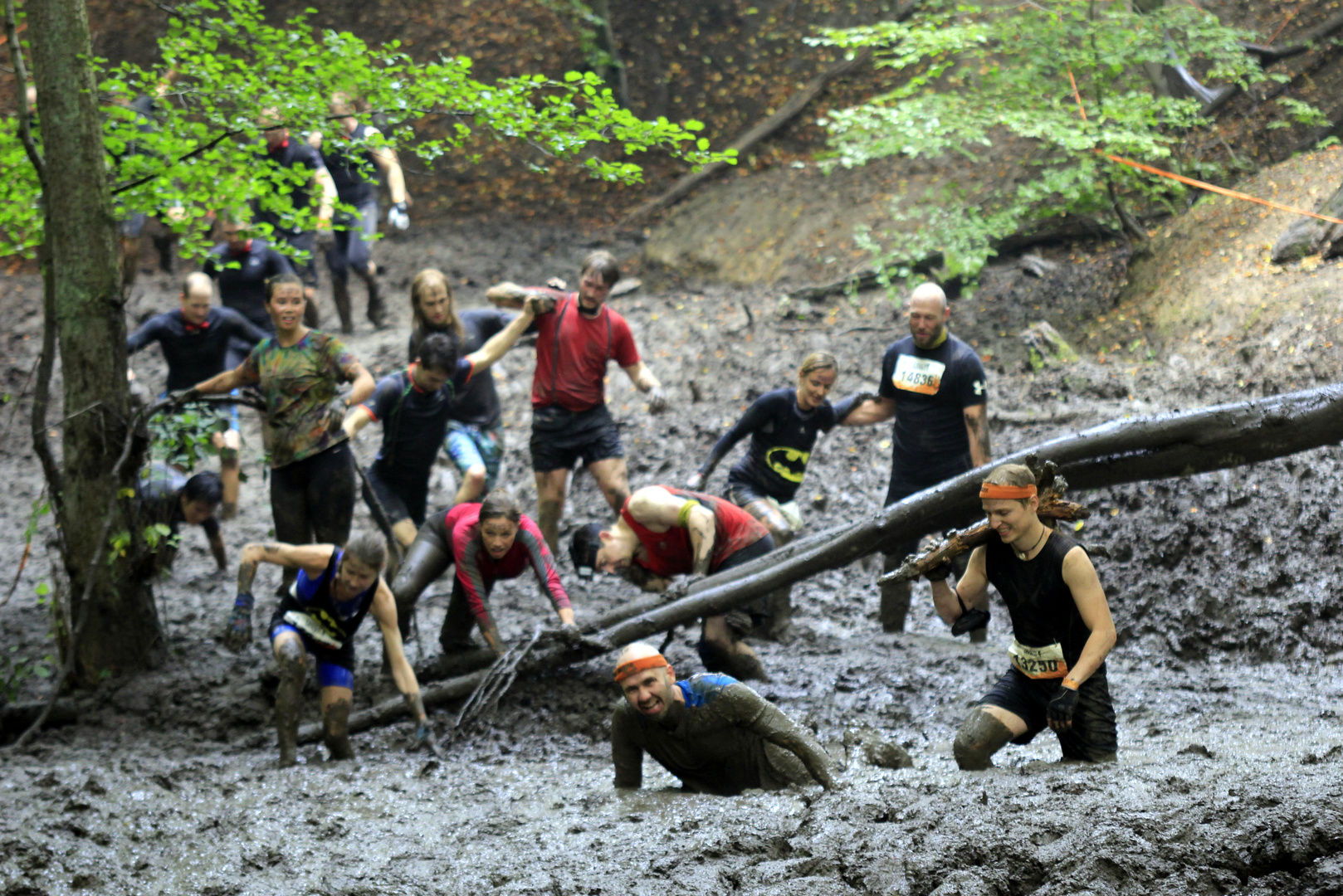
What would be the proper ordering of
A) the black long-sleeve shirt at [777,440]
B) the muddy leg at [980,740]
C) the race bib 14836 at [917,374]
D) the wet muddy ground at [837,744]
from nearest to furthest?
the wet muddy ground at [837,744], the muddy leg at [980,740], the race bib 14836 at [917,374], the black long-sleeve shirt at [777,440]

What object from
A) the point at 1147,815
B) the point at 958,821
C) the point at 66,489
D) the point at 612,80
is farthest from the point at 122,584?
the point at 612,80

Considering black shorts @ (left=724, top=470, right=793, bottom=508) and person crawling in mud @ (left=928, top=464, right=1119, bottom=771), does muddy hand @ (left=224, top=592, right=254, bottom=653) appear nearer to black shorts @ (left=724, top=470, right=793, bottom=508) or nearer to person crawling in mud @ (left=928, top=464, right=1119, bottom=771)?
black shorts @ (left=724, top=470, right=793, bottom=508)

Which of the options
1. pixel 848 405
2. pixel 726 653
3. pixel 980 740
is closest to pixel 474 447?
pixel 726 653

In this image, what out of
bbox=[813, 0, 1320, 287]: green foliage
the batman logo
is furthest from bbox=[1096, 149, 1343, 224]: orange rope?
the batman logo

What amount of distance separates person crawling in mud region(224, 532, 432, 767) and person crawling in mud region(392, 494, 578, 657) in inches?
23.7

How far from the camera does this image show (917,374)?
6.95m

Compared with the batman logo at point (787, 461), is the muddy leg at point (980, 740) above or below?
below

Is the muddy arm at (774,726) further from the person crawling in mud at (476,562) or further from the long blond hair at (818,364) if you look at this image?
the long blond hair at (818,364)

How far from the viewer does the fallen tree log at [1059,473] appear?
5105 millimetres

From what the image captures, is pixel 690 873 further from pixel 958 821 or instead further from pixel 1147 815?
pixel 1147 815

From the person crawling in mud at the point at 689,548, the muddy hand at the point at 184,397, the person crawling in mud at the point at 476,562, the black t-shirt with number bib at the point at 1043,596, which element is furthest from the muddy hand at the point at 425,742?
the black t-shirt with number bib at the point at 1043,596

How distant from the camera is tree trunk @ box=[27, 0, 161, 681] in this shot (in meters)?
6.19

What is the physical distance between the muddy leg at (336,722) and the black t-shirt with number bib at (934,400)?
12.3 ft

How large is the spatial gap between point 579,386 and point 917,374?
2309 mm
